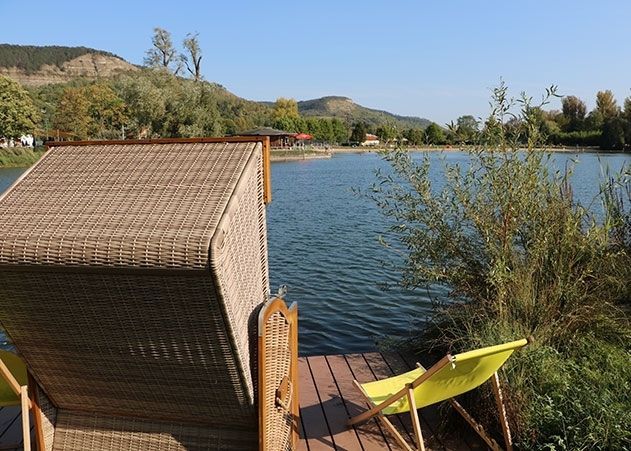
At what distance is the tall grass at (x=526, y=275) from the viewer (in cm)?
272

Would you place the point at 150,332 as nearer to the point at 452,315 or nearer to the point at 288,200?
the point at 452,315

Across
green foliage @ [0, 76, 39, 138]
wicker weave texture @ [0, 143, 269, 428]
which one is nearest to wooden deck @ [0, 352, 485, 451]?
wicker weave texture @ [0, 143, 269, 428]

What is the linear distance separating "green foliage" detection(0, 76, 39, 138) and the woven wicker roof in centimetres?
4044

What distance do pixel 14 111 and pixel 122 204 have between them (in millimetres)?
40986

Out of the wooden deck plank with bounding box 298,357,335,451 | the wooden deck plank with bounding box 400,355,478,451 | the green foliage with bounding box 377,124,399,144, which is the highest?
the green foliage with bounding box 377,124,399,144

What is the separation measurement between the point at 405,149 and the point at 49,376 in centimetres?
276

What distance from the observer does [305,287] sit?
7988mm

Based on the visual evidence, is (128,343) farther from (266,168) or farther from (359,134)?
(359,134)

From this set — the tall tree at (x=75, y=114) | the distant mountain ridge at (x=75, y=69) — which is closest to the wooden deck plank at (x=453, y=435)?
the tall tree at (x=75, y=114)

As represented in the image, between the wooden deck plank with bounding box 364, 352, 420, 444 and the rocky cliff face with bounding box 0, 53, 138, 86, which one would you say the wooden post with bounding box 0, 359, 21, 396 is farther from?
the rocky cliff face with bounding box 0, 53, 138, 86

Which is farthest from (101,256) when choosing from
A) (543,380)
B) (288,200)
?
(288,200)

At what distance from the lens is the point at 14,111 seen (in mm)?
37281

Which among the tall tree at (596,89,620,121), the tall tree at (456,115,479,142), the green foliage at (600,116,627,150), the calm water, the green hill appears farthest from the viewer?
the green hill

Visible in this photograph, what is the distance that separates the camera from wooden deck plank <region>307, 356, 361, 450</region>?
2771 millimetres
